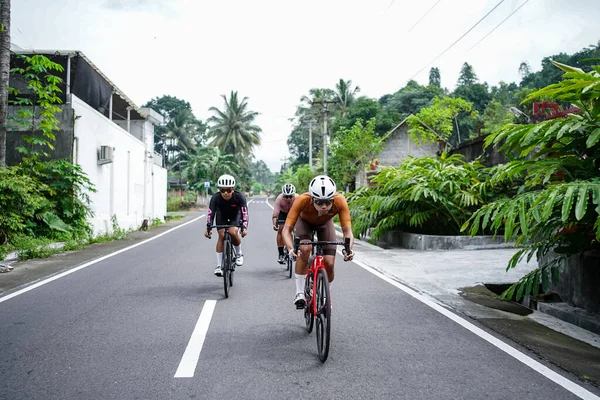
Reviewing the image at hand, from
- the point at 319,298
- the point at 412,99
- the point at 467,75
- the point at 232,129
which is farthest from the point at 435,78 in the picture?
the point at 319,298

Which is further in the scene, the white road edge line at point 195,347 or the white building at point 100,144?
the white building at point 100,144

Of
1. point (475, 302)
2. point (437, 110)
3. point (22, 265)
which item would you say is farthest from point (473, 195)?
point (437, 110)

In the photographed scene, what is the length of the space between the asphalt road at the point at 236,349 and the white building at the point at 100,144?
842cm

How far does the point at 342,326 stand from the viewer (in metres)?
5.47

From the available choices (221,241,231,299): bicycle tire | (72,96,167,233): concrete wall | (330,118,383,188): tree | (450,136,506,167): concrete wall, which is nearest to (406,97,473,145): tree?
(330,118,383,188): tree

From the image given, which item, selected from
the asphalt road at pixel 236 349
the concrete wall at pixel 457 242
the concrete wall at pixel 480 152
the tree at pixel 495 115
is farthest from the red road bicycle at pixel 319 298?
the tree at pixel 495 115

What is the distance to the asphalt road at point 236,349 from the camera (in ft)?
11.9

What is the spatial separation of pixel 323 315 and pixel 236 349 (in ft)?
3.07

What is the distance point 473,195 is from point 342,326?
8043 mm

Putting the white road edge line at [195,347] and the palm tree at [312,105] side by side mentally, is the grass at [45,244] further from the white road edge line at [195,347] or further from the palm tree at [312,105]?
the palm tree at [312,105]

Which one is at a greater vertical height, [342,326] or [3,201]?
[3,201]

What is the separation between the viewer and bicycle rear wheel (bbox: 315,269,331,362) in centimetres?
415

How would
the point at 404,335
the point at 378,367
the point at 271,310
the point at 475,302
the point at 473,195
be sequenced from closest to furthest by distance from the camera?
the point at 378,367
the point at 404,335
the point at 271,310
the point at 475,302
the point at 473,195

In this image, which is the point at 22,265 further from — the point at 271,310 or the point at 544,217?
the point at 544,217
